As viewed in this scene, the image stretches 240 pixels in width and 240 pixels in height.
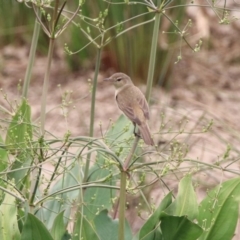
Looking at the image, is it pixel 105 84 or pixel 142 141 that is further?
pixel 105 84

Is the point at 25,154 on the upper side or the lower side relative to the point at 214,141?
upper

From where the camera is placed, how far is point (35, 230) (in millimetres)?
3031

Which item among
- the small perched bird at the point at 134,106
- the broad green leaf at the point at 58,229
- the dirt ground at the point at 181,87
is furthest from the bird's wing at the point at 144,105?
the dirt ground at the point at 181,87

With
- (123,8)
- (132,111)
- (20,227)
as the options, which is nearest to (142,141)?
(132,111)

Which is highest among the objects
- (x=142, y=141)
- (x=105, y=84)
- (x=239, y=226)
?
(x=142, y=141)

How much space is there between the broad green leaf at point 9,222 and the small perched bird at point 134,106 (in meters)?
0.58

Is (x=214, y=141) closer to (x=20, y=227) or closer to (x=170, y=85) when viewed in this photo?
(x=170, y=85)

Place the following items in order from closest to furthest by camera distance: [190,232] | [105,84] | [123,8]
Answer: [190,232], [123,8], [105,84]

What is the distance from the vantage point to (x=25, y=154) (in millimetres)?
3195

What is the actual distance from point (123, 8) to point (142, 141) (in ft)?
12.0

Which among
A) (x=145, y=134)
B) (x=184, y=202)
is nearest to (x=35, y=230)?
(x=145, y=134)

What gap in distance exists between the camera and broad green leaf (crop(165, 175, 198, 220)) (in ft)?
11.0

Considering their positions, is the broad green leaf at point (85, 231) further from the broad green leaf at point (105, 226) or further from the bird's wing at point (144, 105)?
the bird's wing at point (144, 105)

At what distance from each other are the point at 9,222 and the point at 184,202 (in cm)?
71
